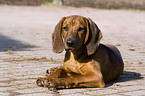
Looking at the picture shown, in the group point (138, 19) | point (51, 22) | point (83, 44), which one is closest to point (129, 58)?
point (83, 44)

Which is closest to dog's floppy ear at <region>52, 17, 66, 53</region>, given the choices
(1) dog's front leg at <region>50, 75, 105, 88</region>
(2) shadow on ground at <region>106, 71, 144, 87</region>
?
(1) dog's front leg at <region>50, 75, 105, 88</region>

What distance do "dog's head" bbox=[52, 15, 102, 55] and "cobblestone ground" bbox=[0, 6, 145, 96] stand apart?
756 millimetres

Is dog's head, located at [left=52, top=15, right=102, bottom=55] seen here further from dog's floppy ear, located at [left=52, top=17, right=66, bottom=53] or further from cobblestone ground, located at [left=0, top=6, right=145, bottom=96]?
cobblestone ground, located at [left=0, top=6, right=145, bottom=96]

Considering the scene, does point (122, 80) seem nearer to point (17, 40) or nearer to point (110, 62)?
point (110, 62)

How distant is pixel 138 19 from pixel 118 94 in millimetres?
16041

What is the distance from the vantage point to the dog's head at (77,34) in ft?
18.1

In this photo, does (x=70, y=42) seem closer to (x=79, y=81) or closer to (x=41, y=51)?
(x=79, y=81)

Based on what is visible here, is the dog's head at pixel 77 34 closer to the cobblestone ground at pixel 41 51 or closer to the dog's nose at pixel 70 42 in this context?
the dog's nose at pixel 70 42

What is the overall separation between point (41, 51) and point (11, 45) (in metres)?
1.65

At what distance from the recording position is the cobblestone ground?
5552mm

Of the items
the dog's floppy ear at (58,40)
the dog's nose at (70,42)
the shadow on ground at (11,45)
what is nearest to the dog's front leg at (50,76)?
the dog's floppy ear at (58,40)

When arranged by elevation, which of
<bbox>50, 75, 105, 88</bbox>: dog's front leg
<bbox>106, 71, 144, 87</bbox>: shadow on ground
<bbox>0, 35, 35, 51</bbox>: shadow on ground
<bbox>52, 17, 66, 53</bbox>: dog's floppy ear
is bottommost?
<bbox>0, 35, 35, 51</bbox>: shadow on ground

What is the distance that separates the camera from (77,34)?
5609mm

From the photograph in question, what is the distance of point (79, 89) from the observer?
5.57 meters
